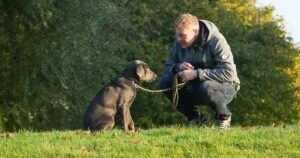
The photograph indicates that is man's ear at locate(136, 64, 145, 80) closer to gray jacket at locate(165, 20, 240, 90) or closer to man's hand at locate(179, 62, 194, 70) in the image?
gray jacket at locate(165, 20, 240, 90)

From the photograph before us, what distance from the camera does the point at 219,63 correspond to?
41.2ft

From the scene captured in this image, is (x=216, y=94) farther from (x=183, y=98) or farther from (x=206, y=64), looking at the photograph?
(x=183, y=98)

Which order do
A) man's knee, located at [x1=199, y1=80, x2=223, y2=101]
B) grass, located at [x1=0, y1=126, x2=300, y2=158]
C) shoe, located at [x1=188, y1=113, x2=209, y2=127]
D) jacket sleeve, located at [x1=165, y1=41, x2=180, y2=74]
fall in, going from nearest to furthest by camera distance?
grass, located at [x1=0, y1=126, x2=300, y2=158], man's knee, located at [x1=199, y1=80, x2=223, y2=101], jacket sleeve, located at [x1=165, y1=41, x2=180, y2=74], shoe, located at [x1=188, y1=113, x2=209, y2=127]

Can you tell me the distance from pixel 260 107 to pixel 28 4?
2090 centimetres

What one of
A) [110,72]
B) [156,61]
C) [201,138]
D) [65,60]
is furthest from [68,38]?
[201,138]

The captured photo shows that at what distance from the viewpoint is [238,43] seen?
41062mm

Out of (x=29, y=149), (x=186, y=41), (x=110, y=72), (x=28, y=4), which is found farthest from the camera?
(x=110, y=72)

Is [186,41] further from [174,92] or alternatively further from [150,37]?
[150,37]

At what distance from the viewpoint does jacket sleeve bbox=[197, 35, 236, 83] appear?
12480 millimetres

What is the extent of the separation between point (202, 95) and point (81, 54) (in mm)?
16224

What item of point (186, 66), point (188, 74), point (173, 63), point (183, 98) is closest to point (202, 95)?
point (188, 74)

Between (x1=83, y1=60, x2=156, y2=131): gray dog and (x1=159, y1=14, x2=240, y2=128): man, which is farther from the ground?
(x1=159, y1=14, x2=240, y2=128): man

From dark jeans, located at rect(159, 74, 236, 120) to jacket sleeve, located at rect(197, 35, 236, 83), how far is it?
0.37 feet

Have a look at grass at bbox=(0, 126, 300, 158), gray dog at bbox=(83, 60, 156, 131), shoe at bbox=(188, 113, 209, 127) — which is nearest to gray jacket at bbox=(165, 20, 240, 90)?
shoe at bbox=(188, 113, 209, 127)
